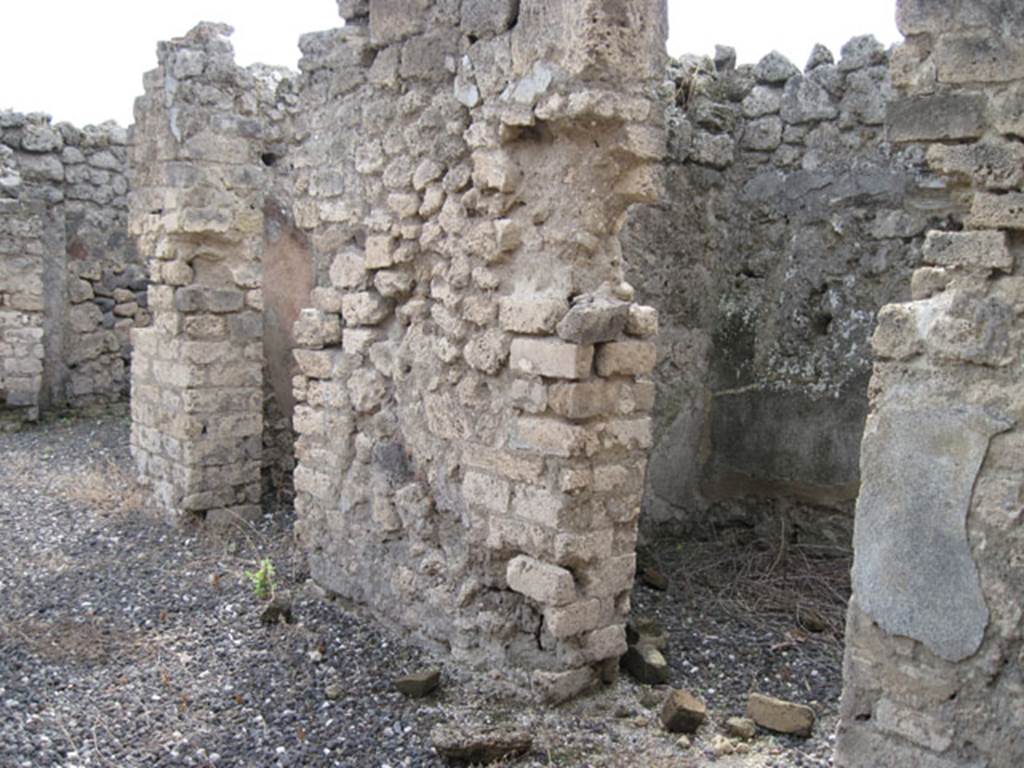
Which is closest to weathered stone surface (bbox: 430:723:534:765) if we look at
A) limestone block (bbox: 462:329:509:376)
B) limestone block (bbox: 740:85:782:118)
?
limestone block (bbox: 462:329:509:376)

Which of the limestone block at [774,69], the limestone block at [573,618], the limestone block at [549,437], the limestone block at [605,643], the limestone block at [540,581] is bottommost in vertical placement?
the limestone block at [605,643]

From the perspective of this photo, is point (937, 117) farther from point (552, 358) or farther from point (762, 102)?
point (762, 102)

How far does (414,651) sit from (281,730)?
2.55 ft

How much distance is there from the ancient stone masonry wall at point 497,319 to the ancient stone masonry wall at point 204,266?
5.75 ft

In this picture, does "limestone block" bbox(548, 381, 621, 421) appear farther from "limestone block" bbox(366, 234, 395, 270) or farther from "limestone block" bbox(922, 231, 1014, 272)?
"limestone block" bbox(922, 231, 1014, 272)

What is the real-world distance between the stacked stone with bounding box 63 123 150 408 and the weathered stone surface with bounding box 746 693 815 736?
8.32 meters

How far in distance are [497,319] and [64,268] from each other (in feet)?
24.3

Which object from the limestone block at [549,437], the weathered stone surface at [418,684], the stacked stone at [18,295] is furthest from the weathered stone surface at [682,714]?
the stacked stone at [18,295]

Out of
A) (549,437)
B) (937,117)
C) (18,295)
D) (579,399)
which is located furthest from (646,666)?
(18,295)

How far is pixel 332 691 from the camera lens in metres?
4.12

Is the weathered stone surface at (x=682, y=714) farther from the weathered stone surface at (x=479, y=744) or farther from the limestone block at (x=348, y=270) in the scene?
the limestone block at (x=348, y=270)

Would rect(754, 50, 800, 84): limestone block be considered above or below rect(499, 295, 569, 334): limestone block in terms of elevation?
above

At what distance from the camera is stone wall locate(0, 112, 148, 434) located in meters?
9.45

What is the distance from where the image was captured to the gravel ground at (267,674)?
3.73m
